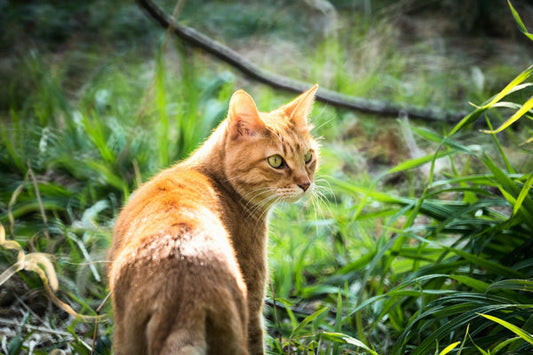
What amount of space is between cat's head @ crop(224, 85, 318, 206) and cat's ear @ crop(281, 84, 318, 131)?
0.47ft

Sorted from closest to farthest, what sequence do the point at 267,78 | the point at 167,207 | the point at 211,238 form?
the point at 211,238
the point at 167,207
the point at 267,78

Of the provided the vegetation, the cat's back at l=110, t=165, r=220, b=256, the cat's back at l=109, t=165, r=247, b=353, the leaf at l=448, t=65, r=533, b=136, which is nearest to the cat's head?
the cat's back at l=110, t=165, r=220, b=256

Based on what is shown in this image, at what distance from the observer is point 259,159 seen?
198 centimetres

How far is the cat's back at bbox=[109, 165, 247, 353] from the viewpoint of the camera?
4.01 ft

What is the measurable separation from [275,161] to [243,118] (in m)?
0.19

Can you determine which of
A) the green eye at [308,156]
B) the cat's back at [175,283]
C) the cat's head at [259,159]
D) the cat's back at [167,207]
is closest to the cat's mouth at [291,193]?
the cat's head at [259,159]

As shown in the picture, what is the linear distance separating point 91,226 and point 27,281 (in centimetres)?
37

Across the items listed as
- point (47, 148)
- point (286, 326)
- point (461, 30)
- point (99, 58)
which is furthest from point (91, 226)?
point (461, 30)

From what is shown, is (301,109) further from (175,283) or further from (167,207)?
(175,283)

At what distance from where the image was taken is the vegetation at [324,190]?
1938mm

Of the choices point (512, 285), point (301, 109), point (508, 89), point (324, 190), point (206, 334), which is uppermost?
point (508, 89)

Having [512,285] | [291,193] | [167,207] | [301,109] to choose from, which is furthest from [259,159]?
[512,285]

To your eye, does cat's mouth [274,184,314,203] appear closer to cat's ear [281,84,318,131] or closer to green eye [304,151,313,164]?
green eye [304,151,313,164]

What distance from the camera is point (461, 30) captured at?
16.4ft
